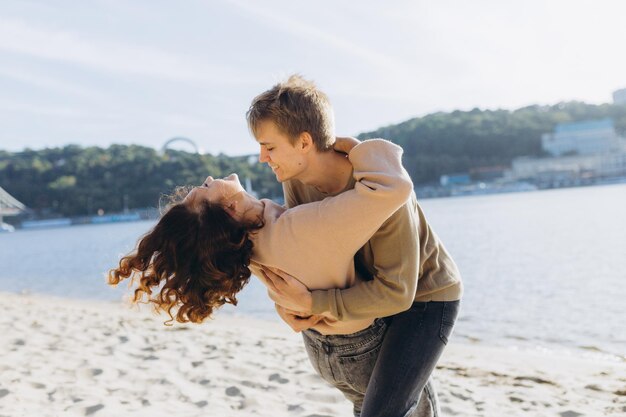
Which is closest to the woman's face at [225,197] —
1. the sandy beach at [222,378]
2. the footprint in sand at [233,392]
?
the sandy beach at [222,378]

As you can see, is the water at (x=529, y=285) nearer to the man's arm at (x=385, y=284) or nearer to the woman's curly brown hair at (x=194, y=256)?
the woman's curly brown hair at (x=194, y=256)

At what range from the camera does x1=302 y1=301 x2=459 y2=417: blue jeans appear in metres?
1.67

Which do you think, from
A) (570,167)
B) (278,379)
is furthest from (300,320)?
(570,167)

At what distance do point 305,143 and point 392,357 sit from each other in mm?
631

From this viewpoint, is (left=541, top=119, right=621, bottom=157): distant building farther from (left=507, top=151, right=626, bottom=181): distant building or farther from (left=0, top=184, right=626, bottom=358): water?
(left=0, top=184, right=626, bottom=358): water

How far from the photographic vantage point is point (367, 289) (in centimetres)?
158

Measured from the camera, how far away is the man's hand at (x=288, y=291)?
164 centimetres

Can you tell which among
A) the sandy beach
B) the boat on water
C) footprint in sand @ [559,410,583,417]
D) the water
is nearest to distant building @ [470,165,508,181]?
the water

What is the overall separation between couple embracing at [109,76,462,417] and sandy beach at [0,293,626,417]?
1.90 meters

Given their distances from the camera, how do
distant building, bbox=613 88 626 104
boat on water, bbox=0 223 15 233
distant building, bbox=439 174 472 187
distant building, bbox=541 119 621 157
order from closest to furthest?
1. boat on water, bbox=0 223 15 233
2. distant building, bbox=439 174 472 187
3. distant building, bbox=541 119 621 157
4. distant building, bbox=613 88 626 104

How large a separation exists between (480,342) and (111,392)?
4.57 metres

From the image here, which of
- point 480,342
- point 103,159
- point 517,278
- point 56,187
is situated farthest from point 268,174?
point 480,342

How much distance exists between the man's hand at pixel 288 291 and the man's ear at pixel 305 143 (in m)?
0.34

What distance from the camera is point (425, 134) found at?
7869 centimetres
